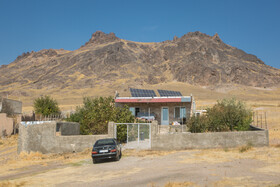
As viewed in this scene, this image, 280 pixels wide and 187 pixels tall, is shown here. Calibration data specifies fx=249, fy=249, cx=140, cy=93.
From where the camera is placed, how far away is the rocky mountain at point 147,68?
105 m

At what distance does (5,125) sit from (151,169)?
22249 millimetres

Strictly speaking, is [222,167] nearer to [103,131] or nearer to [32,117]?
[103,131]

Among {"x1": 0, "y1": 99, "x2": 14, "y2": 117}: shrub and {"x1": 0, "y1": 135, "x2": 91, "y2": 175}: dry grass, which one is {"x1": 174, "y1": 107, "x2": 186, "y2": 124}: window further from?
{"x1": 0, "y1": 99, "x2": 14, "y2": 117}: shrub

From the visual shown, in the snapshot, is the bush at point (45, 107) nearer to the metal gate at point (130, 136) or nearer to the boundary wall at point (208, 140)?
the metal gate at point (130, 136)

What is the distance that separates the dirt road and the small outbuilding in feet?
42.0

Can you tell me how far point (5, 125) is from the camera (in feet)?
91.7

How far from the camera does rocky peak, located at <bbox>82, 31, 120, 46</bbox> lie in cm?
17150

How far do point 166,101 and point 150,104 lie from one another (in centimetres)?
224

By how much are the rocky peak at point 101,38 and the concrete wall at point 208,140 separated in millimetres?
157152

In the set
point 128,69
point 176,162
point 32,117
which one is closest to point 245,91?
point 128,69

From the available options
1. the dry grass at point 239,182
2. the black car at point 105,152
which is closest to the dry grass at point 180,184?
the dry grass at point 239,182

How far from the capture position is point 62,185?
404 inches

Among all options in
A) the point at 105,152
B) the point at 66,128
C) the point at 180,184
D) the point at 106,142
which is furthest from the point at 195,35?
the point at 180,184

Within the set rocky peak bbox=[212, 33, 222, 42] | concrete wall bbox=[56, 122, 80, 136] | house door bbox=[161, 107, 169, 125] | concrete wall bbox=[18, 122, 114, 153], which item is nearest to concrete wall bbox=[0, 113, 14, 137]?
concrete wall bbox=[56, 122, 80, 136]
